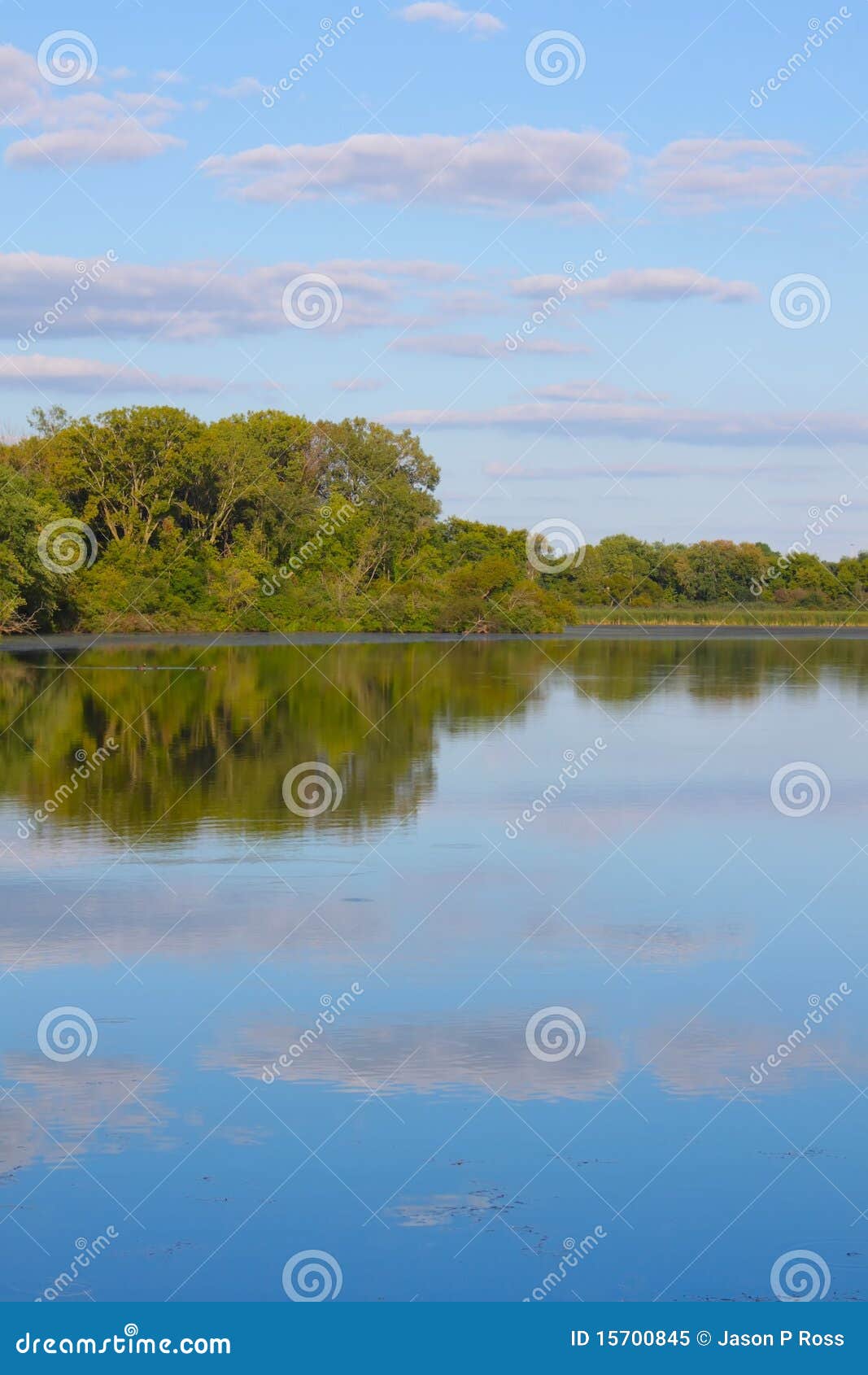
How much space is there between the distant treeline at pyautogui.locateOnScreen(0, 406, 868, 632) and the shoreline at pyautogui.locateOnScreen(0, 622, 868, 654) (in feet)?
3.72

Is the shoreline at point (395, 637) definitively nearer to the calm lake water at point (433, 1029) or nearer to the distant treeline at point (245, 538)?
the distant treeline at point (245, 538)

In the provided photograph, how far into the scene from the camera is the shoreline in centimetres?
5447

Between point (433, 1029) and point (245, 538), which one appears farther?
point (245, 538)

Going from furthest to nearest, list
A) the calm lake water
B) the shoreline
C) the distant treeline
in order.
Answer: the distant treeline < the shoreline < the calm lake water

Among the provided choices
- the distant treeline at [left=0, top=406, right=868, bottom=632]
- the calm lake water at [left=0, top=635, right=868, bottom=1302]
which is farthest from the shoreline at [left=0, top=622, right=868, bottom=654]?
the calm lake water at [left=0, top=635, right=868, bottom=1302]

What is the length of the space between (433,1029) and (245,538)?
63.2 metres

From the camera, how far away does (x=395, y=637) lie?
67625 millimetres

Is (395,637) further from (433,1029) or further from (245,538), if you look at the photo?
(433,1029)

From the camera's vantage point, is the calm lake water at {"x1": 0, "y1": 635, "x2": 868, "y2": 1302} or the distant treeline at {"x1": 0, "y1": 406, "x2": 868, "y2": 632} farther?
the distant treeline at {"x1": 0, "y1": 406, "x2": 868, "y2": 632}

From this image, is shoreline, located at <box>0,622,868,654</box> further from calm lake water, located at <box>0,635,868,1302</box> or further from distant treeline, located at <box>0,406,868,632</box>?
calm lake water, located at <box>0,635,868,1302</box>

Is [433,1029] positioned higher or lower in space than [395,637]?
higher

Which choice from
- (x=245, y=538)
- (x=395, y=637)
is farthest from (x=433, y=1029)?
(x=245, y=538)

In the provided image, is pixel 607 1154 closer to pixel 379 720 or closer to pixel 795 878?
pixel 795 878

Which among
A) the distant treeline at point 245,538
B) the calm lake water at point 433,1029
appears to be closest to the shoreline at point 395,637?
the distant treeline at point 245,538
